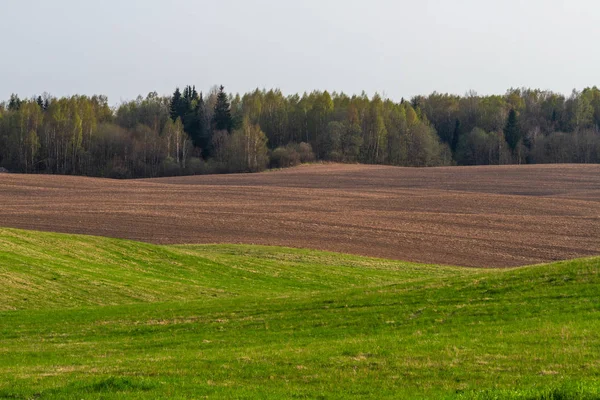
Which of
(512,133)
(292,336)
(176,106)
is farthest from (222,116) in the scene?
(292,336)

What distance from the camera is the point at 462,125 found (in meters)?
152

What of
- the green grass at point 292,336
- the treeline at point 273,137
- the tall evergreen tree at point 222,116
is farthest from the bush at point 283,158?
the green grass at point 292,336

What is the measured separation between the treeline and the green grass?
3319 inches

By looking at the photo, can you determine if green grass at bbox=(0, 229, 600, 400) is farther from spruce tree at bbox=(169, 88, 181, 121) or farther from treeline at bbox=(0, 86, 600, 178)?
spruce tree at bbox=(169, 88, 181, 121)

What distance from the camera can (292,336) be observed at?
17.9 metres

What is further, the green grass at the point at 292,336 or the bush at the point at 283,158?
the bush at the point at 283,158

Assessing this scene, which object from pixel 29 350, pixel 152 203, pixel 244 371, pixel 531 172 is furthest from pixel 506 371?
pixel 531 172

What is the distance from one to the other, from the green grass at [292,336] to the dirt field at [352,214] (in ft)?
47.3

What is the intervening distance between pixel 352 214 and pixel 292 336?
4074 cm

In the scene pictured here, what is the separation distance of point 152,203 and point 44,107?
339 feet

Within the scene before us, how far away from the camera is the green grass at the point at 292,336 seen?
11.9 meters

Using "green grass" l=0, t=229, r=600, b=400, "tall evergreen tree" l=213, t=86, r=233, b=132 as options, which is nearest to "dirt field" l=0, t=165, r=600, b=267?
"green grass" l=0, t=229, r=600, b=400

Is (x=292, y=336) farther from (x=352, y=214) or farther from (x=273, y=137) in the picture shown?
(x=273, y=137)

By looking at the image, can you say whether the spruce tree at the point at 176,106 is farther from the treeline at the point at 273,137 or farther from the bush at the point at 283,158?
the bush at the point at 283,158
